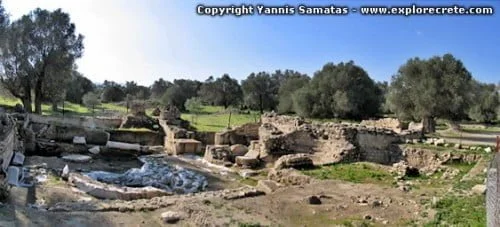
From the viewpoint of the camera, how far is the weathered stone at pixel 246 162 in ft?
76.8

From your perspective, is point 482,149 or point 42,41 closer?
point 482,149

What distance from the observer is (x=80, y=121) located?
109 feet

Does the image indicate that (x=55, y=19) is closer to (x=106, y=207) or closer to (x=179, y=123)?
(x=179, y=123)

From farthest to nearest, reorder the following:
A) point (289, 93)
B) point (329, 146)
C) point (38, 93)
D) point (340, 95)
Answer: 1. point (289, 93)
2. point (340, 95)
3. point (38, 93)
4. point (329, 146)

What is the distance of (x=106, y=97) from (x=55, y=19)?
4099cm

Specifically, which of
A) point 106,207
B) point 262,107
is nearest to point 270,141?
point 106,207

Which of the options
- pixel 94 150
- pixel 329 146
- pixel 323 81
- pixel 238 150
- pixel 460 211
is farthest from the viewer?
pixel 323 81

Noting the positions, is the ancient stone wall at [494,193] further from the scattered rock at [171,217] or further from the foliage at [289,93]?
the foliage at [289,93]

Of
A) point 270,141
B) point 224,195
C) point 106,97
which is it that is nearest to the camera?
point 224,195

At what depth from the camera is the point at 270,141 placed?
24.9m

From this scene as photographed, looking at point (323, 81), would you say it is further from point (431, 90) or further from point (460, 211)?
point (460, 211)

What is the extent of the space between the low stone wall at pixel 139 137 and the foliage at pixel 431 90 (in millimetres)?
16993

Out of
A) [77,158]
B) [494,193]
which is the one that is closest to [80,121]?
[77,158]

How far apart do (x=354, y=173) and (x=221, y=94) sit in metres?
58.7
